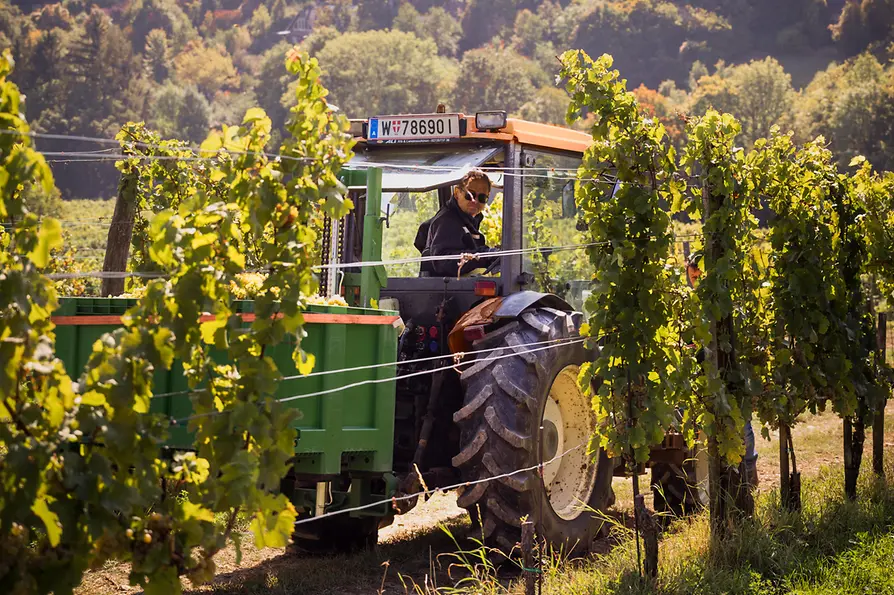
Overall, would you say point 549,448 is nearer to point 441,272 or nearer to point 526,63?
point 441,272

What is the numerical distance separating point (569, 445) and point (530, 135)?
2.06 m

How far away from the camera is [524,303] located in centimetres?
662

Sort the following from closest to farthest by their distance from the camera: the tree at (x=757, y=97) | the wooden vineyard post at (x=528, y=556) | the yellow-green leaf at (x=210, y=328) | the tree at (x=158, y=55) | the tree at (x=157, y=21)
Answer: the yellow-green leaf at (x=210, y=328) → the wooden vineyard post at (x=528, y=556) → the tree at (x=757, y=97) → the tree at (x=158, y=55) → the tree at (x=157, y=21)

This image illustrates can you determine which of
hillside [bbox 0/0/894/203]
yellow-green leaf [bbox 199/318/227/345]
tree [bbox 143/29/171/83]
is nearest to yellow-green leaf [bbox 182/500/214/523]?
yellow-green leaf [bbox 199/318/227/345]

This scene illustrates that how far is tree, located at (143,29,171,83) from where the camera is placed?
9444 cm

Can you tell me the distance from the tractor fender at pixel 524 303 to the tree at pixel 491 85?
258ft

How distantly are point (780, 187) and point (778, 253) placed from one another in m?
0.51

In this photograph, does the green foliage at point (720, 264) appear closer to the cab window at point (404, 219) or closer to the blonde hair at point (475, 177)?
the blonde hair at point (475, 177)

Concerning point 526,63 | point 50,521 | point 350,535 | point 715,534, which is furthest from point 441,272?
point 526,63

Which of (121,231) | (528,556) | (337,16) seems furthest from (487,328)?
(337,16)

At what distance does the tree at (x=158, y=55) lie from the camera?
9444 cm

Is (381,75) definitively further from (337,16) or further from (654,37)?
(337,16)

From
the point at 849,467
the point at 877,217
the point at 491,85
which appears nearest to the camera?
the point at 849,467

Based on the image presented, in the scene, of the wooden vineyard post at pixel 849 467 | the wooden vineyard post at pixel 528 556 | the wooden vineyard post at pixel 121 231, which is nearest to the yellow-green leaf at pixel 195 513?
the wooden vineyard post at pixel 528 556
